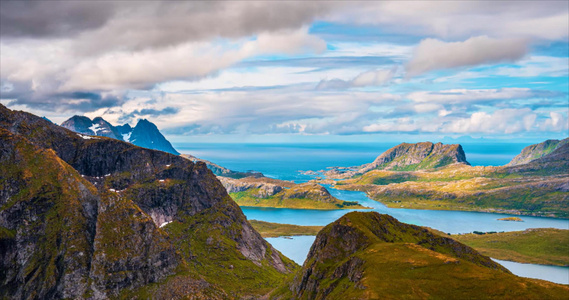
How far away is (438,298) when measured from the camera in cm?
14975

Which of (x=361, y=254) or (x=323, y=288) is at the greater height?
(x=361, y=254)

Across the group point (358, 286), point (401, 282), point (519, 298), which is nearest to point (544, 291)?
point (519, 298)

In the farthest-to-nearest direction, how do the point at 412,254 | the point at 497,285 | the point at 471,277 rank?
the point at 412,254 < the point at 471,277 < the point at 497,285

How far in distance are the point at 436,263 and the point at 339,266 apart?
45.0 meters

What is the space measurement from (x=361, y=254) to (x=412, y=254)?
24.0 metres

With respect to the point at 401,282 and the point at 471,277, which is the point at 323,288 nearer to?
the point at 401,282

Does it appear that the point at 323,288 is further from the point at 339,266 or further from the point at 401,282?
the point at 401,282

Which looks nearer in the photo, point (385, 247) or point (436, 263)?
point (436, 263)

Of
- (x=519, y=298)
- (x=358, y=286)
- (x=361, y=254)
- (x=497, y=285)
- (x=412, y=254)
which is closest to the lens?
(x=519, y=298)

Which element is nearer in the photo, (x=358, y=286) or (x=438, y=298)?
(x=438, y=298)

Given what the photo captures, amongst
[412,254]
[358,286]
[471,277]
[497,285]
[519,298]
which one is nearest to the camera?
[519,298]

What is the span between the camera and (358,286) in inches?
6654

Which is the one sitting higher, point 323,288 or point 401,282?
point 401,282

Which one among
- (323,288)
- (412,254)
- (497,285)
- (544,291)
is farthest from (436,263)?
(323,288)
